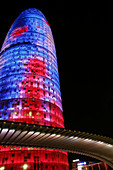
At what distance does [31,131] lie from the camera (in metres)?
19.6

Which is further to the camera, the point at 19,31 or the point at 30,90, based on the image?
the point at 19,31

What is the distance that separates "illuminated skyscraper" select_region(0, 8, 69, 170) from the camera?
142ft

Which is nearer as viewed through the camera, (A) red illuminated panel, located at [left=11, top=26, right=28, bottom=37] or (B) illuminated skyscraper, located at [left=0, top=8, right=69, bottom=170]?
(B) illuminated skyscraper, located at [left=0, top=8, right=69, bottom=170]

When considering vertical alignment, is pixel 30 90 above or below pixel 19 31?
below

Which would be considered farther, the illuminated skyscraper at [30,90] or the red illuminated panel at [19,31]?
the red illuminated panel at [19,31]

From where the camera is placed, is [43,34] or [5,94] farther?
[43,34]

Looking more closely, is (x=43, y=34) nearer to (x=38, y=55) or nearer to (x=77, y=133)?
(x=38, y=55)

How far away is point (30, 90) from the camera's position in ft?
183

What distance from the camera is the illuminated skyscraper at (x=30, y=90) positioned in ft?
142

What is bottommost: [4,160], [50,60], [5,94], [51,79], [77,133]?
[4,160]

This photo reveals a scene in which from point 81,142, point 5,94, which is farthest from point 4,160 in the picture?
point 81,142

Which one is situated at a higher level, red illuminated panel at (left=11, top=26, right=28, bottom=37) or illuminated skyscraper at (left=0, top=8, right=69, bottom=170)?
red illuminated panel at (left=11, top=26, right=28, bottom=37)

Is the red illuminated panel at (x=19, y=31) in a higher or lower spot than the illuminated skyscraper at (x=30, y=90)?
higher

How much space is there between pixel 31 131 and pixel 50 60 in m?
56.1
